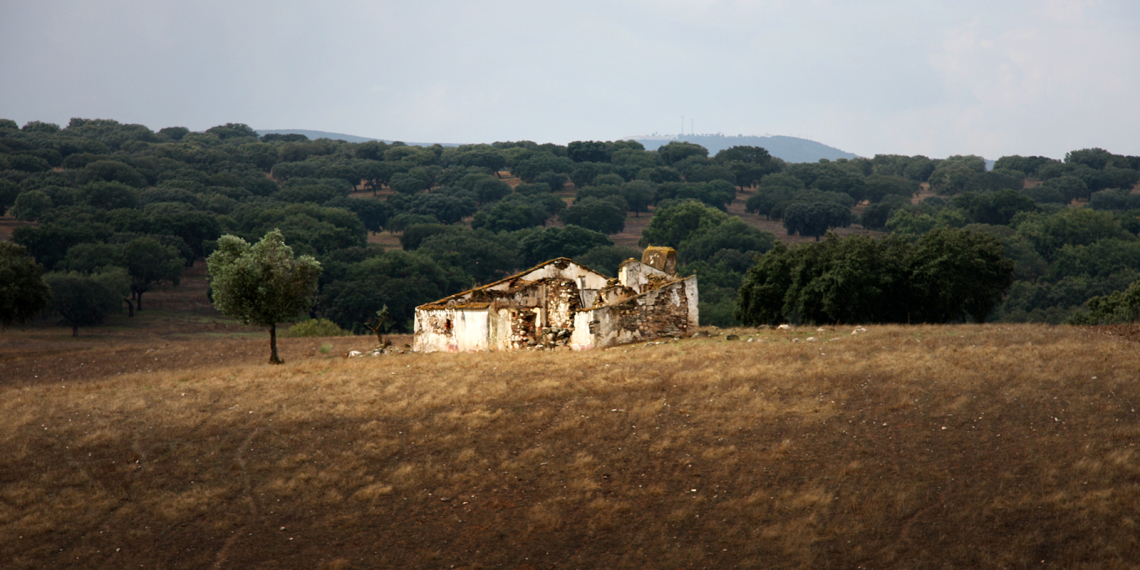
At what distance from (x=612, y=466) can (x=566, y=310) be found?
13.3 m

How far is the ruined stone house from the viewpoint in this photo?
26.9 metres

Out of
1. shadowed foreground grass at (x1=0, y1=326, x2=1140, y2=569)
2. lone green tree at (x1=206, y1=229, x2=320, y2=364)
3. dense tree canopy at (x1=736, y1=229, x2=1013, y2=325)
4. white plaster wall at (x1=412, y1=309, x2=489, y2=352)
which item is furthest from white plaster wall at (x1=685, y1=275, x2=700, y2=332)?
lone green tree at (x1=206, y1=229, x2=320, y2=364)

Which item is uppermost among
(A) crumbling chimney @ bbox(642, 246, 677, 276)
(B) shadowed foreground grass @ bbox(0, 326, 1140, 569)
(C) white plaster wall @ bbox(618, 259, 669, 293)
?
(A) crumbling chimney @ bbox(642, 246, 677, 276)

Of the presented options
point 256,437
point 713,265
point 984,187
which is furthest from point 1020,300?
point 984,187

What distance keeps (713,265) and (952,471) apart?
289 ft

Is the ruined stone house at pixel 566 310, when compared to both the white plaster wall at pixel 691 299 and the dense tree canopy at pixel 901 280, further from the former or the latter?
the dense tree canopy at pixel 901 280

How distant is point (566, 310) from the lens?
97.2ft

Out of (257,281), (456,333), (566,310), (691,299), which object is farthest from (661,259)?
(257,281)

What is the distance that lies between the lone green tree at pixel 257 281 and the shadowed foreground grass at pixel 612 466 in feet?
18.8

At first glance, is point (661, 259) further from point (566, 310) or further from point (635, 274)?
point (566, 310)

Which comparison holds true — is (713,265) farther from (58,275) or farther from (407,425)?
(407,425)

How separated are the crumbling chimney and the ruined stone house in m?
0.03

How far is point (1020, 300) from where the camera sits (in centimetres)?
8094

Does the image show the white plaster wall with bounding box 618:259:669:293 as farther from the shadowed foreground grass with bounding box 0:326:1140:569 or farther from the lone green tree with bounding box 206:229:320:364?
the lone green tree with bounding box 206:229:320:364
